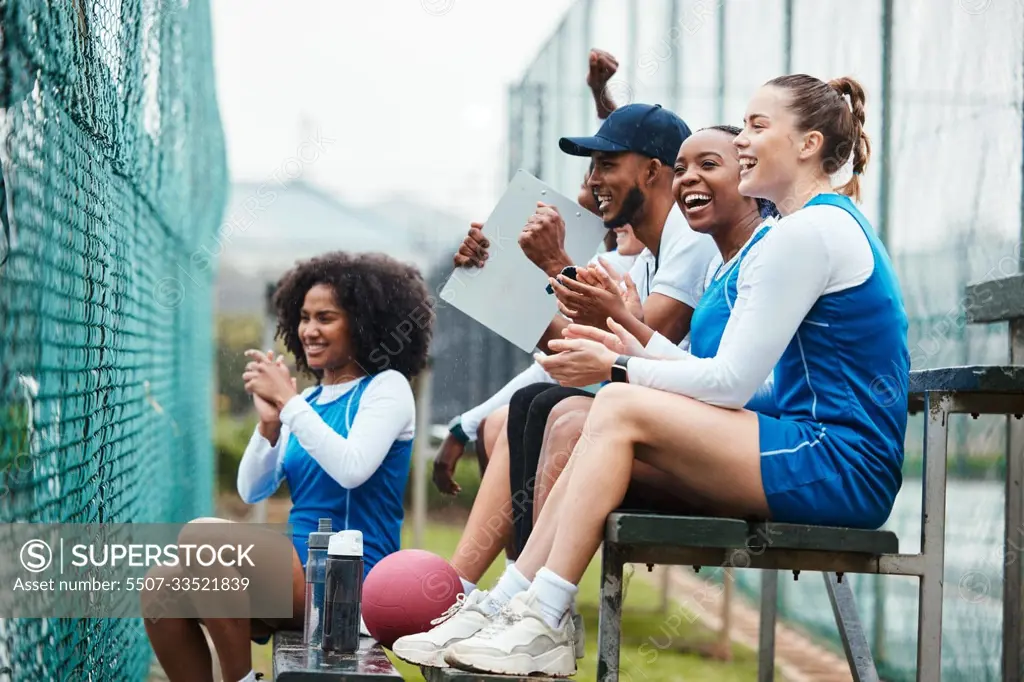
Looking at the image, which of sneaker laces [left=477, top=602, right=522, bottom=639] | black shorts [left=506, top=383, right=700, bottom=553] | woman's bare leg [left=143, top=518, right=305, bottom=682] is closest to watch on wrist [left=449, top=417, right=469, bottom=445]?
black shorts [left=506, top=383, right=700, bottom=553]

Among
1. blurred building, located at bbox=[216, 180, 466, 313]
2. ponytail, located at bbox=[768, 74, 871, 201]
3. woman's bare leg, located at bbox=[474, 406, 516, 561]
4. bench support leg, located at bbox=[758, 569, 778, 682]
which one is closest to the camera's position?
ponytail, located at bbox=[768, 74, 871, 201]

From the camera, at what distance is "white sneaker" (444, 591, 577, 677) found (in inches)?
103

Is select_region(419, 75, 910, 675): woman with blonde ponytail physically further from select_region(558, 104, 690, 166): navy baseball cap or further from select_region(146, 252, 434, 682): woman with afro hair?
select_region(146, 252, 434, 682): woman with afro hair

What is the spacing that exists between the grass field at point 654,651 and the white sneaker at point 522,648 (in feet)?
9.74

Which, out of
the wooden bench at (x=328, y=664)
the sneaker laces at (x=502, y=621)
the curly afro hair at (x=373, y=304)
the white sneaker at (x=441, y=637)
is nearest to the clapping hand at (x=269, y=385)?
the curly afro hair at (x=373, y=304)

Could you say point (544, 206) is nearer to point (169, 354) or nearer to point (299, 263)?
point (299, 263)

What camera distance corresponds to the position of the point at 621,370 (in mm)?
2828

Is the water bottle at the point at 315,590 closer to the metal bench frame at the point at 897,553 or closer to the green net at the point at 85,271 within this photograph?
the green net at the point at 85,271

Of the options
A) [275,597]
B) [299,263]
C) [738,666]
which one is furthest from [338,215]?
[275,597]

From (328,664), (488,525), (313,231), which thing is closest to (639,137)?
(488,525)

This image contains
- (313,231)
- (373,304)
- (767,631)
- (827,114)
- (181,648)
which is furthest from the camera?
(313,231)

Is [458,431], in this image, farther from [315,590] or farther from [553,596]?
[553,596]

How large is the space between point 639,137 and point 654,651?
3.79 meters

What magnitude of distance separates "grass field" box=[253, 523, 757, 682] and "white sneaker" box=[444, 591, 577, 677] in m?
2.97
